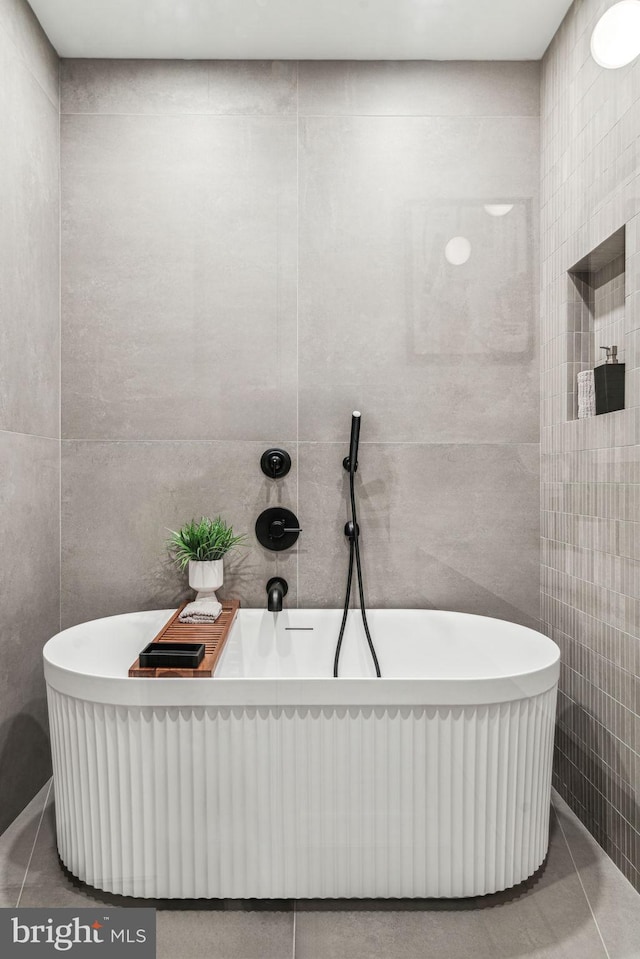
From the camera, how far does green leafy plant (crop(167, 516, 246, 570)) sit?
195 centimetres

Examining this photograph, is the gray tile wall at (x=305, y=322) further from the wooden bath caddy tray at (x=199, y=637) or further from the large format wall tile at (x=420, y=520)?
the wooden bath caddy tray at (x=199, y=637)

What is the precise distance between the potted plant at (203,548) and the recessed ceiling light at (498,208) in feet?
4.08

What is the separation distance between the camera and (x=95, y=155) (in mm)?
1742

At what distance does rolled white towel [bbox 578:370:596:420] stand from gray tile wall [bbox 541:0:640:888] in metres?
0.03

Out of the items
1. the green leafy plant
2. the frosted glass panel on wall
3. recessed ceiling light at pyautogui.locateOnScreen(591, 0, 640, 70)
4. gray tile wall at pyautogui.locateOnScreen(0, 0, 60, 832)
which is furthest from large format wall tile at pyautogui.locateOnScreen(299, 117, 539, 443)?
gray tile wall at pyautogui.locateOnScreen(0, 0, 60, 832)

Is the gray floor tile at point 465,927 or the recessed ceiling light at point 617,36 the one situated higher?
the recessed ceiling light at point 617,36

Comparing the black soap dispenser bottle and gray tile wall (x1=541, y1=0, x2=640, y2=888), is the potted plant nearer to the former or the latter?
gray tile wall (x1=541, y1=0, x2=640, y2=888)

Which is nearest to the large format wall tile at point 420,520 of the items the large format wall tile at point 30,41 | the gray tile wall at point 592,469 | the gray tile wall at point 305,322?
the gray tile wall at point 305,322

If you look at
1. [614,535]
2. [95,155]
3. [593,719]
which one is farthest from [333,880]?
[95,155]

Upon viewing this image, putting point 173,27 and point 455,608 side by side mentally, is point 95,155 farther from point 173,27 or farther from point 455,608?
point 455,608

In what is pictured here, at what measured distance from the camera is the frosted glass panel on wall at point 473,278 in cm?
151

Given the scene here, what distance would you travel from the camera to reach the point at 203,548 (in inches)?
77.2

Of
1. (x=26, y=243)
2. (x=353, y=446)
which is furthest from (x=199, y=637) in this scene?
(x=26, y=243)

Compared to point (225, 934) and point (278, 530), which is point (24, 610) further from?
point (225, 934)
